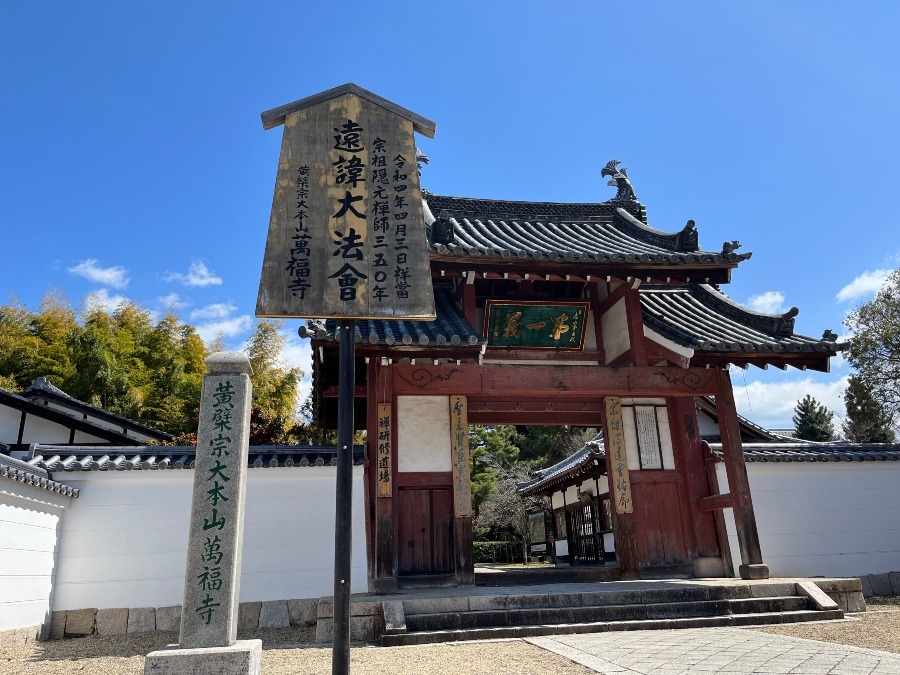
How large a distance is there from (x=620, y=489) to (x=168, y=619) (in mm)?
7575

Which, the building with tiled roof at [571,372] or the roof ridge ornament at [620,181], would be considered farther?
the roof ridge ornament at [620,181]

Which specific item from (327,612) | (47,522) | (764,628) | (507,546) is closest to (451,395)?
(327,612)

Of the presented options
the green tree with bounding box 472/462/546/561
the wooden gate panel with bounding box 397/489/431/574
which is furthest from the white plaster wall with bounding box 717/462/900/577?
the green tree with bounding box 472/462/546/561

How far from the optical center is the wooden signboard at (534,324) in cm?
1130

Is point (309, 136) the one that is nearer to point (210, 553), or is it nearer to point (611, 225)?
point (210, 553)

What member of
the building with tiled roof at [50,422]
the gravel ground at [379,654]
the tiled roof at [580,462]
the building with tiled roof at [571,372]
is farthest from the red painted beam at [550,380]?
the building with tiled roof at [50,422]

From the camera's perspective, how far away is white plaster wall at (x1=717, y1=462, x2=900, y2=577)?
1111 centimetres

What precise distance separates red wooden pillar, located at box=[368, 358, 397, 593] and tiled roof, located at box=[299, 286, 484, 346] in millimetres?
700

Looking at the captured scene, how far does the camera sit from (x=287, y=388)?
29281 millimetres

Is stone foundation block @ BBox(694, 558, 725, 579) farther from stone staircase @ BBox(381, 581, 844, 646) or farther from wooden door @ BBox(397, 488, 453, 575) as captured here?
wooden door @ BBox(397, 488, 453, 575)

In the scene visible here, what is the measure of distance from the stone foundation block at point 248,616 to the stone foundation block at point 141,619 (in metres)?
1.25

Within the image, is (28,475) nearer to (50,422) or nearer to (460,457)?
(460,457)

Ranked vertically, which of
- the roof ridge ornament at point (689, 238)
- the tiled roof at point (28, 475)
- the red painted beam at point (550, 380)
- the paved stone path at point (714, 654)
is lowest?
the paved stone path at point (714, 654)

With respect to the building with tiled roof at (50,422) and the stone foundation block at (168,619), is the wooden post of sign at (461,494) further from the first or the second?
the building with tiled roof at (50,422)
